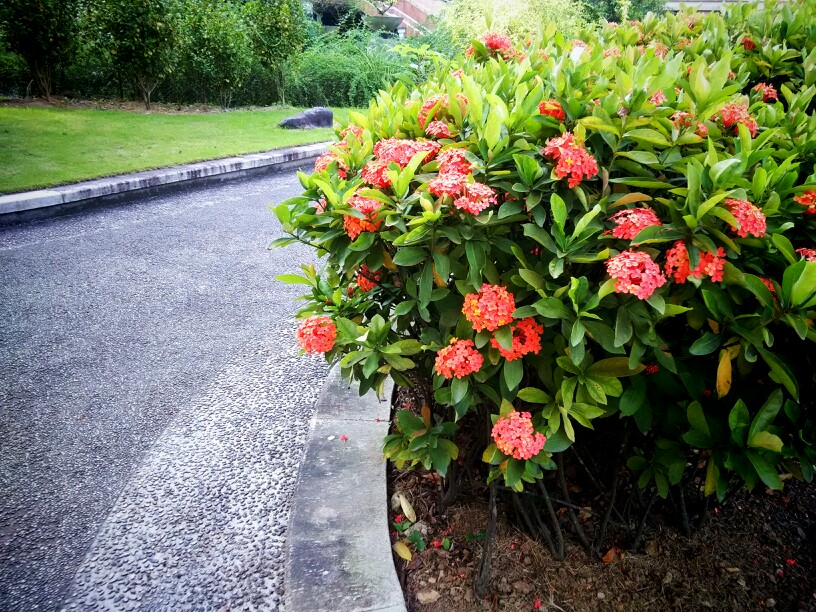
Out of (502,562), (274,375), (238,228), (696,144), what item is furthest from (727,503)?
(238,228)

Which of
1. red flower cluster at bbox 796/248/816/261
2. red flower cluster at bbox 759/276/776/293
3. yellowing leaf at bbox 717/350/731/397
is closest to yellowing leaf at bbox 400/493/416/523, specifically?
yellowing leaf at bbox 717/350/731/397

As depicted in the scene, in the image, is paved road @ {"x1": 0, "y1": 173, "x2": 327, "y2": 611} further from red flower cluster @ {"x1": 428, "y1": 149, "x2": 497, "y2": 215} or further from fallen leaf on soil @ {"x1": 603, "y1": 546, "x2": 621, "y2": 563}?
red flower cluster @ {"x1": 428, "y1": 149, "x2": 497, "y2": 215}

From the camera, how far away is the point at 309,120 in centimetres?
1208

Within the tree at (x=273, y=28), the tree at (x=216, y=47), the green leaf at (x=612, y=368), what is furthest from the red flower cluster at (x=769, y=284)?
the tree at (x=273, y=28)

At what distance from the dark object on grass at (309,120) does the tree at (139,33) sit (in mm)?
2624

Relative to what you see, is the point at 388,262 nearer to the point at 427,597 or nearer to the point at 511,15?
the point at 427,597

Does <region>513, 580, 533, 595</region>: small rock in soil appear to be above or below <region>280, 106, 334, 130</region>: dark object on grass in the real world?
below

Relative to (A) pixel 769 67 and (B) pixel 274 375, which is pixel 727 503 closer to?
(A) pixel 769 67

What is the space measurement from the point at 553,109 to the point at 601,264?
1.72ft

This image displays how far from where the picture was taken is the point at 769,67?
2.85m

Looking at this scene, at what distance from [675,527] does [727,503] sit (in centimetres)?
31

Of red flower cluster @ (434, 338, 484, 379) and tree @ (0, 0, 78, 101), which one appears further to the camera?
tree @ (0, 0, 78, 101)

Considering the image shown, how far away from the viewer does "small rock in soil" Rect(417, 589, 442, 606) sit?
1912 mm

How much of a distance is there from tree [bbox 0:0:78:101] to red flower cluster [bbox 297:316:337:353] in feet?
35.9
